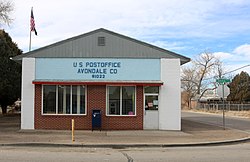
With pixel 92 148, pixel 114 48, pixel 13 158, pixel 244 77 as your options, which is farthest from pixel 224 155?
pixel 244 77

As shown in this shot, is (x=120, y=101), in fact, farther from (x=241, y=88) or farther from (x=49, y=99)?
(x=241, y=88)

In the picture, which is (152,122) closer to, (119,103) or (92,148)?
(119,103)

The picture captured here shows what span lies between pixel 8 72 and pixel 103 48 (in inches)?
659

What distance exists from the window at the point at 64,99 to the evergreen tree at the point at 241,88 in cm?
6244

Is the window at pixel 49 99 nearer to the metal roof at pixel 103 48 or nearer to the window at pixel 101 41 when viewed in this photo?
the metal roof at pixel 103 48

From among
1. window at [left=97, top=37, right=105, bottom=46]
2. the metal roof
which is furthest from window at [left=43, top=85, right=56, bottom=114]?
window at [left=97, top=37, right=105, bottom=46]

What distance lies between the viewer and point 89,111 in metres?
23.5

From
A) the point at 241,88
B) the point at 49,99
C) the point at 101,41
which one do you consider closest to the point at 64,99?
the point at 49,99

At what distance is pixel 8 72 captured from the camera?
3731 centimetres

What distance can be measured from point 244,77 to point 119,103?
64.3 m

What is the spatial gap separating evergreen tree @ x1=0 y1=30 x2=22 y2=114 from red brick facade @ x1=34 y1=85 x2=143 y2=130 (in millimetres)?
Answer: 13409

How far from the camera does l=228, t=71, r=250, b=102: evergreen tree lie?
80.3m

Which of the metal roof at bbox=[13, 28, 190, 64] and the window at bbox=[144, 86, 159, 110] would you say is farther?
the window at bbox=[144, 86, 159, 110]

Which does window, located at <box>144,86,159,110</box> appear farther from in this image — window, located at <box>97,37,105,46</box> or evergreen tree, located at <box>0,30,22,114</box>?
evergreen tree, located at <box>0,30,22,114</box>
